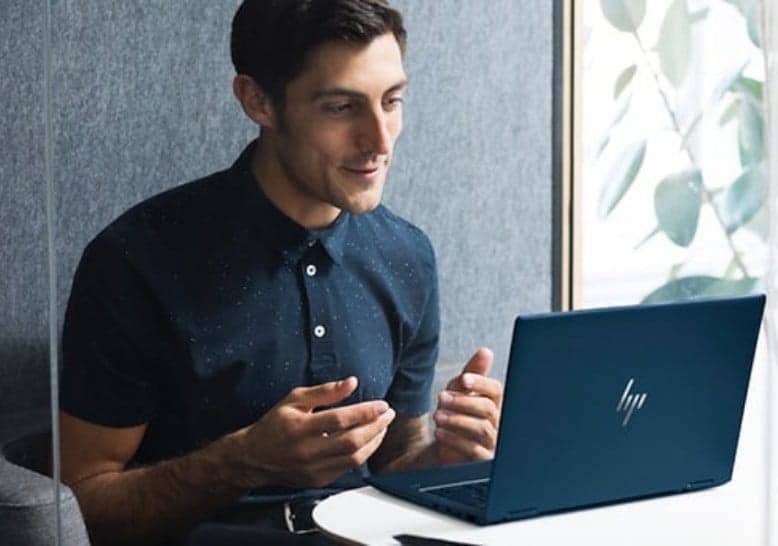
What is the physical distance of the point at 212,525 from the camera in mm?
2514

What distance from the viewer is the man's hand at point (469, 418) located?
260cm

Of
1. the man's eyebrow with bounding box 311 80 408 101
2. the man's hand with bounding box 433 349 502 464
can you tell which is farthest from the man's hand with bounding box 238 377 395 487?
the man's eyebrow with bounding box 311 80 408 101

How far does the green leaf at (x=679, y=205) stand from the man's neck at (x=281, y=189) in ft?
2.75

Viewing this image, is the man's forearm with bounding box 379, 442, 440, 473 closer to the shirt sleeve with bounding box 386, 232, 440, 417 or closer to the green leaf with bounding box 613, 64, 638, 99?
the shirt sleeve with bounding box 386, 232, 440, 417

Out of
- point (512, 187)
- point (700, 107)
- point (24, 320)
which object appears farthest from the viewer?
point (700, 107)

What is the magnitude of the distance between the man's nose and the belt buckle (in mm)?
539

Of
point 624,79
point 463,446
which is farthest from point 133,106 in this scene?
point 624,79

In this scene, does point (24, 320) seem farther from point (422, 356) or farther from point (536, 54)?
point (536, 54)

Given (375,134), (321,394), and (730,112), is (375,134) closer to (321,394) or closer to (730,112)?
(321,394)

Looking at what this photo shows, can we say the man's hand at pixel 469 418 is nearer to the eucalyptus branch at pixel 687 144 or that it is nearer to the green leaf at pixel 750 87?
the eucalyptus branch at pixel 687 144

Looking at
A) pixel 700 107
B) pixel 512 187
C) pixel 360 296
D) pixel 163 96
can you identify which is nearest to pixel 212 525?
pixel 360 296

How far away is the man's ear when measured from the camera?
2.53 m

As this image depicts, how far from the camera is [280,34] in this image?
2.55m

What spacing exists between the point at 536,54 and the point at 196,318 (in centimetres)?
83
